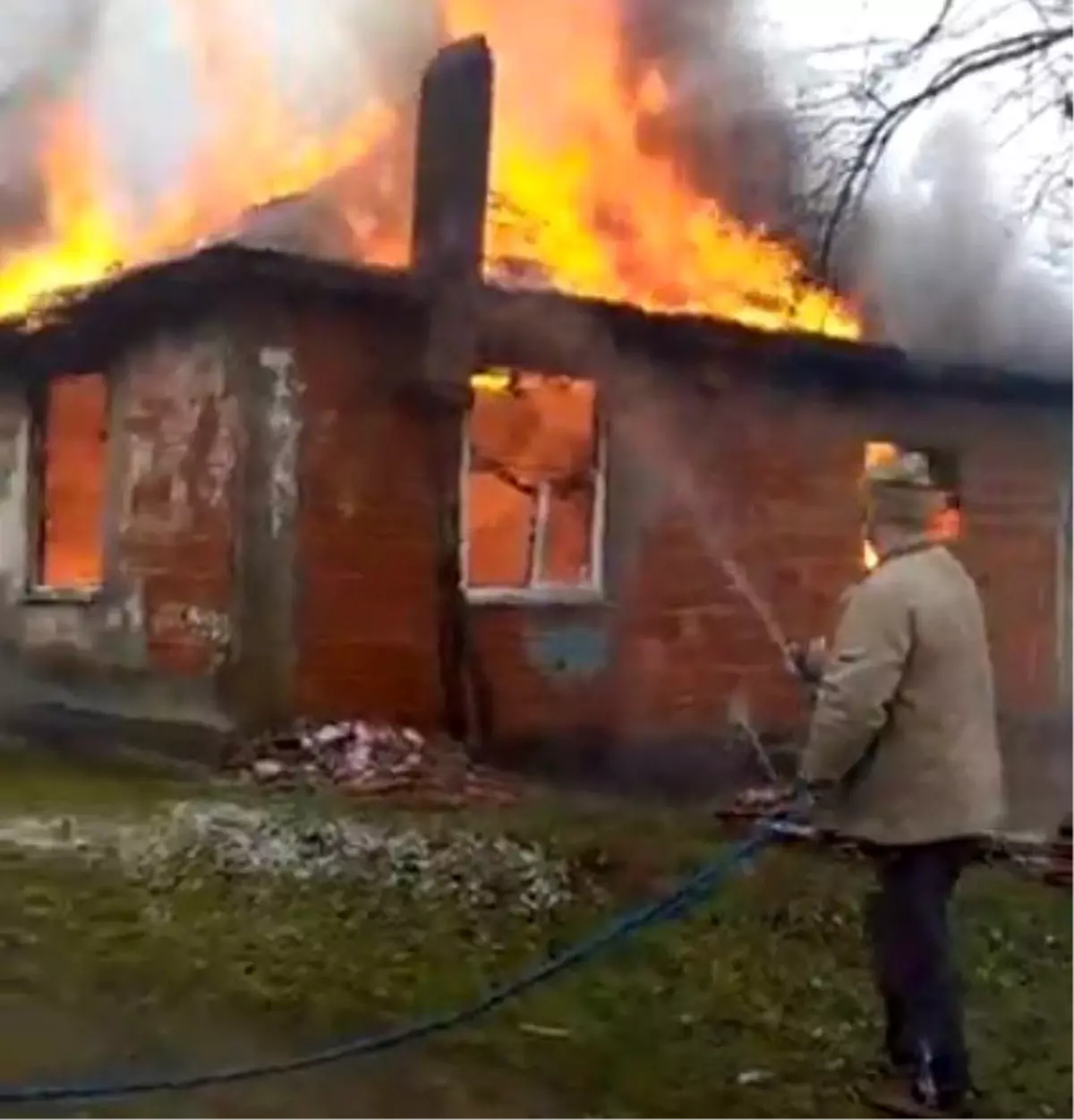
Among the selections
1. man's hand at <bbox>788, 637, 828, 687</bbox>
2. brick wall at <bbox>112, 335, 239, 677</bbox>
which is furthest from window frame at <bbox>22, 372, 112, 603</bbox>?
man's hand at <bbox>788, 637, 828, 687</bbox>

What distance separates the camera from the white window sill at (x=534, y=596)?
13.4m

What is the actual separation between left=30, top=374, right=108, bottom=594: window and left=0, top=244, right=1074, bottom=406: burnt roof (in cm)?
34

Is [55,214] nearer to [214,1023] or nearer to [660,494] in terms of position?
[660,494]

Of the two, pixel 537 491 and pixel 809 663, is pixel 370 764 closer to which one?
pixel 537 491

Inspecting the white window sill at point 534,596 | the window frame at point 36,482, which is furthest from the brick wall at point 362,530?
the window frame at point 36,482

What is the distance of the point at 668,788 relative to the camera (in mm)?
13062

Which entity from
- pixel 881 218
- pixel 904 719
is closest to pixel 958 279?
pixel 881 218

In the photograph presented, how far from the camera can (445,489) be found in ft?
42.4

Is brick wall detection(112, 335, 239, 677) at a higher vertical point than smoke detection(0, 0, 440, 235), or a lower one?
lower

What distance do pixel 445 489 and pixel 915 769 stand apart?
318 inches

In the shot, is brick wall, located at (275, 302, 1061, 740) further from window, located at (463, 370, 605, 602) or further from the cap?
the cap

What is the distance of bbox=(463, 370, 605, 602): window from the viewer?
45.0 ft

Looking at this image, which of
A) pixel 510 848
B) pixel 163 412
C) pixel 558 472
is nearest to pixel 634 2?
pixel 558 472

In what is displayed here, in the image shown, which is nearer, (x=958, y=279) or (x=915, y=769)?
(x=915, y=769)
